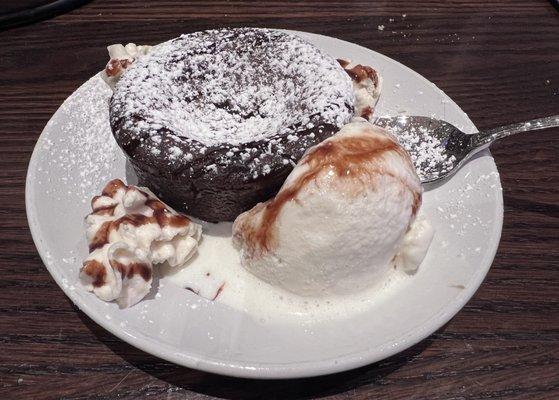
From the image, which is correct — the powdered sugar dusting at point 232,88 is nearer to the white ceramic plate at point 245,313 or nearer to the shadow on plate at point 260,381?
the white ceramic plate at point 245,313

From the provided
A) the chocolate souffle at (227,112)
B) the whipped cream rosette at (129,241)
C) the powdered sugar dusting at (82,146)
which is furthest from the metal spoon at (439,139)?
the powdered sugar dusting at (82,146)

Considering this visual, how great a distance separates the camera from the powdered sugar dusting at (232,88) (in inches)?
46.9

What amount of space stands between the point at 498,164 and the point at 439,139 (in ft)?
0.87

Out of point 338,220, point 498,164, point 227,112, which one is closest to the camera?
point 338,220

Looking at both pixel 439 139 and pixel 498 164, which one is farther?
pixel 498 164

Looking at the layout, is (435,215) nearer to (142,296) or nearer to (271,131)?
(271,131)

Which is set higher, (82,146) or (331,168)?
(331,168)

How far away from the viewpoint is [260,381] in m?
1.01

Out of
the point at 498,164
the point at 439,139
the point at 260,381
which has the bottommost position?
the point at 260,381

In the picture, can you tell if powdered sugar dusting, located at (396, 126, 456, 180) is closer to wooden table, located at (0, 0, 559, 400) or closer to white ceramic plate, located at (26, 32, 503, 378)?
white ceramic plate, located at (26, 32, 503, 378)

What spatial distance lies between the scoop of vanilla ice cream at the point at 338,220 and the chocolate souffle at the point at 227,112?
0.08m

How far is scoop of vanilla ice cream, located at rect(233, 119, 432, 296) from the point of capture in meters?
1.00

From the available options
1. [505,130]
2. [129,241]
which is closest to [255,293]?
[129,241]

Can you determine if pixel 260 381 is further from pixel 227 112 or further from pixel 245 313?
pixel 227 112
